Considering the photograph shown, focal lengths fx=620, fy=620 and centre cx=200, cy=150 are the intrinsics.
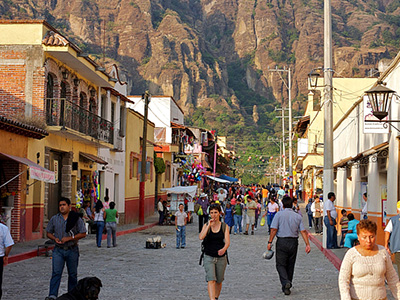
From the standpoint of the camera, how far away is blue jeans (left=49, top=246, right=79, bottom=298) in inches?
369

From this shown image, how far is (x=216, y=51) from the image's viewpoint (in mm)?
199250

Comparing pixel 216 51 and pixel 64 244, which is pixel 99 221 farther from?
pixel 216 51

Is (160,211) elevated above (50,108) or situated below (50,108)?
below

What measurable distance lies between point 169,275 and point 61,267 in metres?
4.24

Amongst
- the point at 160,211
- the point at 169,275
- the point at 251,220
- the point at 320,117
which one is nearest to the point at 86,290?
the point at 169,275

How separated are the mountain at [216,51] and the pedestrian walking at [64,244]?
402 feet

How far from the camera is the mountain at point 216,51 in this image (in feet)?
498

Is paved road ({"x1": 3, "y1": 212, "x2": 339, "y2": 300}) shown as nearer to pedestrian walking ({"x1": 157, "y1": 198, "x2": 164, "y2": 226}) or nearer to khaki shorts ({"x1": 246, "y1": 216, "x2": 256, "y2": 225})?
khaki shorts ({"x1": 246, "y1": 216, "x2": 256, "y2": 225})

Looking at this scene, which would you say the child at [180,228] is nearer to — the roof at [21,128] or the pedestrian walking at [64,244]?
the roof at [21,128]

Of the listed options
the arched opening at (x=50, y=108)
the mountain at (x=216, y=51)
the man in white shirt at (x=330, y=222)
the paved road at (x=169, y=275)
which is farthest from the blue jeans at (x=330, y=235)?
the mountain at (x=216, y=51)

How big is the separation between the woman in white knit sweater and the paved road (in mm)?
4665

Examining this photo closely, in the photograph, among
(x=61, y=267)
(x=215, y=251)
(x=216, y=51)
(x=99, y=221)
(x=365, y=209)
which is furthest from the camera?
(x=216, y=51)

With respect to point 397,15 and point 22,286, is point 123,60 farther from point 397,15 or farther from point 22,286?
point 22,286

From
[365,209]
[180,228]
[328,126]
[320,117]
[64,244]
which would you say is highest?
[320,117]
